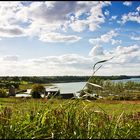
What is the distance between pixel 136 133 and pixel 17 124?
3.80 feet

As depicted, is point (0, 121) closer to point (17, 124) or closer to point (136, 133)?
point (17, 124)

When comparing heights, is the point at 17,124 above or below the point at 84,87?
below

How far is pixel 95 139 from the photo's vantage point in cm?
360

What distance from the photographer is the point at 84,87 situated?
4000mm

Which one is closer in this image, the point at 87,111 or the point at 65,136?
the point at 65,136

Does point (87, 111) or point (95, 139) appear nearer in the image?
point (95, 139)

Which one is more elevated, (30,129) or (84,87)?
(84,87)

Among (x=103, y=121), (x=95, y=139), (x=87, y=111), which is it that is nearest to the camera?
(x=95, y=139)

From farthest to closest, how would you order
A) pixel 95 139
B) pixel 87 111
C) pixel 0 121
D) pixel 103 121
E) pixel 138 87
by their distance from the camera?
pixel 138 87, pixel 87 111, pixel 103 121, pixel 0 121, pixel 95 139

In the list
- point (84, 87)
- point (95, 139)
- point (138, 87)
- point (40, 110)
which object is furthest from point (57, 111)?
point (138, 87)

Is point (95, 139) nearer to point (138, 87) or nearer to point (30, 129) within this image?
point (30, 129)

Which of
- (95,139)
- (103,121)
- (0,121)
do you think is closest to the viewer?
(95,139)

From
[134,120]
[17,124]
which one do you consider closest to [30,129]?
[17,124]

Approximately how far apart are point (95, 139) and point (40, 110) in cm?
88
